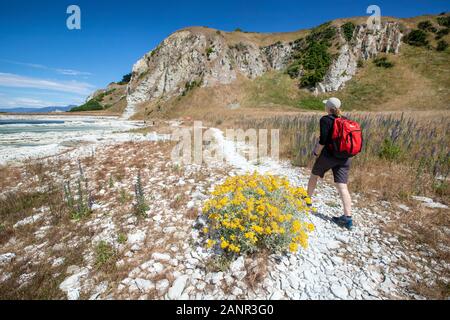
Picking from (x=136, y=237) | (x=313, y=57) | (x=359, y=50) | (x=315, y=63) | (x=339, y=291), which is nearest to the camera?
(x=339, y=291)

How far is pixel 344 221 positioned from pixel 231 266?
257cm

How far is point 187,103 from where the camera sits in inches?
1865

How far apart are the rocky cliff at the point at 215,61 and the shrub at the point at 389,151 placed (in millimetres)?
46867

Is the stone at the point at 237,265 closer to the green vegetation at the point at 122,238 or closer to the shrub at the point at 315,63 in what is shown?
the green vegetation at the point at 122,238

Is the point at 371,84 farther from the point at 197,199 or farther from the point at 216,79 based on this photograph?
the point at 197,199

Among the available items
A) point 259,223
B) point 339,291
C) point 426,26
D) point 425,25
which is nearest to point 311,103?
point 426,26

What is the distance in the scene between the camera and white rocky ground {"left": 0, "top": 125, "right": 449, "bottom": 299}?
2.84m

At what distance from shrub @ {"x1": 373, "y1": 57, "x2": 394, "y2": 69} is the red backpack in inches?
2503

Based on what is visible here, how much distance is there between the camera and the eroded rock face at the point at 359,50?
169 ft

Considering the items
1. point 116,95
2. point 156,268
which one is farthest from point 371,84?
point 116,95

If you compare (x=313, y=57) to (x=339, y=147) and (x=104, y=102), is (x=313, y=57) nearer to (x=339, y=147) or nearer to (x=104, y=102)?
(x=339, y=147)

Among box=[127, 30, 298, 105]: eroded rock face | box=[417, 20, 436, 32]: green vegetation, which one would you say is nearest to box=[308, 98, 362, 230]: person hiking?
box=[127, 30, 298, 105]: eroded rock face

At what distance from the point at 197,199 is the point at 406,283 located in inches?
167

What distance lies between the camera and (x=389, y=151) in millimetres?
7348
